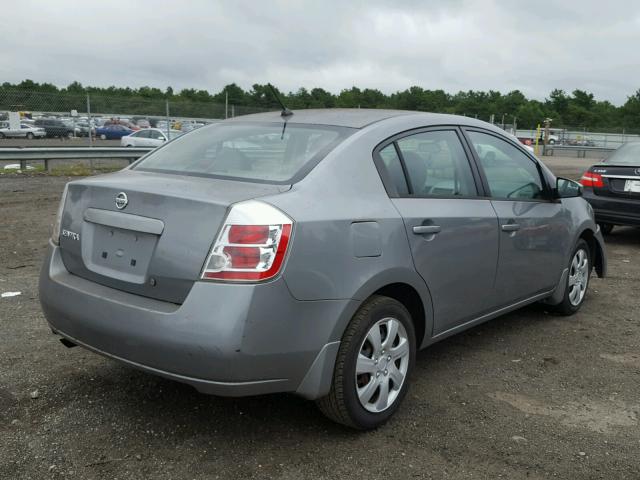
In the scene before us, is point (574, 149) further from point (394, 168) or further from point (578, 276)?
point (394, 168)

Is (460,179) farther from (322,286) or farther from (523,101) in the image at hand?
(523,101)

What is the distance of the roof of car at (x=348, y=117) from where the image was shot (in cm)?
348

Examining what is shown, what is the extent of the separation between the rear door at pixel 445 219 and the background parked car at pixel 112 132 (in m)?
21.8

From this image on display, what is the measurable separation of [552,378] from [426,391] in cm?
85

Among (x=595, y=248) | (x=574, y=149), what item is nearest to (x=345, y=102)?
(x=574, y=149)

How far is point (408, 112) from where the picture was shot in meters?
3.83

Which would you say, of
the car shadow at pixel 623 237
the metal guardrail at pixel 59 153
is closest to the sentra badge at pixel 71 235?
the car shadow at pixel 623 237

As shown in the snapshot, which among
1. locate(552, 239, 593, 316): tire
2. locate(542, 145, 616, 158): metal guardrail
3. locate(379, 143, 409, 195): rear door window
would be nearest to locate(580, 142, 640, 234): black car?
locate(552, 239, 593, 316): tire

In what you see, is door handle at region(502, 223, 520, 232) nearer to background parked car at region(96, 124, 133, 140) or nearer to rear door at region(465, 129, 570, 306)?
rear door at region(465, 129, 570, 306)

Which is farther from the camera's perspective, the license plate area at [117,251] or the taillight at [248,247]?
the license plate area at [117,251]

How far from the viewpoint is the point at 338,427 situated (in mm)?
3150

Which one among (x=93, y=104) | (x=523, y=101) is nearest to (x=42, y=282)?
(x=93, y=104)

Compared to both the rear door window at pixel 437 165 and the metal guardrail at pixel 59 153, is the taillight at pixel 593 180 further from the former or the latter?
the metal guardrail at pixel 59 153

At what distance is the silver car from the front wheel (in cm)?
125
